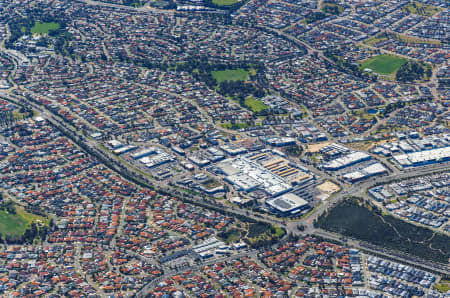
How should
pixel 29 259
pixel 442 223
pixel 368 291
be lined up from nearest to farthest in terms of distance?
1. pixel 368 291
2. pixel 29 259
3. pixel 442 223

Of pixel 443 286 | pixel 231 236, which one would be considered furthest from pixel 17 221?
pixel 443 286

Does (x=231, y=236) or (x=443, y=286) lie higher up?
(x=231, y=236)

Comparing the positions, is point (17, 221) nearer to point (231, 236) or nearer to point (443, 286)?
point (231, 236)

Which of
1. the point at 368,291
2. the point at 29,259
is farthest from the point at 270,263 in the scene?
the point at 29,259

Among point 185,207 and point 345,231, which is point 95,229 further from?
point 345,231

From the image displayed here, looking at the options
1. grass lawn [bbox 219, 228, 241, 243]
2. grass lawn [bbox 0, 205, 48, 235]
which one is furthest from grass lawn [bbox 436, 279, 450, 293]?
grass lawn [bbox 0, 205, 48, 235]

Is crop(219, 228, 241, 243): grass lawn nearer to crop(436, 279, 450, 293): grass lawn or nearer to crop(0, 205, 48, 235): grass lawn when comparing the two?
crop(0, 205, 48, 235): grass lawn

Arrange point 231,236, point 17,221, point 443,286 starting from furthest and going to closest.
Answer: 1. point 17,221
2. point 231,236
3. point 443,286

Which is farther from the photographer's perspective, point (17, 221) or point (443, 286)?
point (17, 221)

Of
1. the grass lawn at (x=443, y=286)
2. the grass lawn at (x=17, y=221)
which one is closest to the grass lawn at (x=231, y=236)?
the grass lawn at (x=17, y=221)
